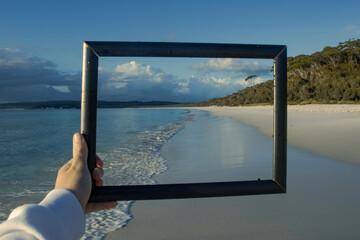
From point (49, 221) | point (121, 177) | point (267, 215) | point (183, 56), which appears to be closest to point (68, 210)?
point (49, 221)

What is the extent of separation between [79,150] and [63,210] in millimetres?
212

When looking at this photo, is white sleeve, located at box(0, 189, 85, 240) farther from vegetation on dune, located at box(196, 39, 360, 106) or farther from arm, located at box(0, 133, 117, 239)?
vegetation on dune, located at box(196, 39, 360, 106)

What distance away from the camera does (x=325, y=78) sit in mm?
30891

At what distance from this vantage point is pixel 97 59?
2.73 ft

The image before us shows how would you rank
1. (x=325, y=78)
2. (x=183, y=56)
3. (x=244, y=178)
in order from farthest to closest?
1. (x=325, y=78)
2. (x=244, y=178)
3. (x=183, y=56)

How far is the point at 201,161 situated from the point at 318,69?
1416 inches

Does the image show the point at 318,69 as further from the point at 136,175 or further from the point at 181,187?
the point at 181,187

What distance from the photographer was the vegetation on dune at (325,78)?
2442cm

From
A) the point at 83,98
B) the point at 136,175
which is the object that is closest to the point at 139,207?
the point at 136,175

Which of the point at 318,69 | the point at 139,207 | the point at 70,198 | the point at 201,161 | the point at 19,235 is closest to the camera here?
the point at 19,235

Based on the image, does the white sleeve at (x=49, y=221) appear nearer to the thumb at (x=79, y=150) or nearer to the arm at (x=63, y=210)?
the arm at (x=63, y=210)

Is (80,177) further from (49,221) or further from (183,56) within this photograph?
(183,56)

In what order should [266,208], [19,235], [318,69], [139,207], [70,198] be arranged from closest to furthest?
[19,235] < [70,198] < [266,208] < [139,207] < [318,69]

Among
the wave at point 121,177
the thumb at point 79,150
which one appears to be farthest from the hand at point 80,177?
the wave at point 121,177
